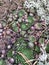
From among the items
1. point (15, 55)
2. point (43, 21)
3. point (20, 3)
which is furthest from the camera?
point (20, 3)

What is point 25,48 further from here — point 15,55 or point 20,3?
point 20,3

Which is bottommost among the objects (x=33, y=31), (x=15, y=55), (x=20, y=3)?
(x=15, y=55)

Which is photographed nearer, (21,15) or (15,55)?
(15,55)

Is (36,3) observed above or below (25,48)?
above

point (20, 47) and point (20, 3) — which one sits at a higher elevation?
point (20, 3)

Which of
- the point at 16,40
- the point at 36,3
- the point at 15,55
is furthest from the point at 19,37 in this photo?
the point at 36,3

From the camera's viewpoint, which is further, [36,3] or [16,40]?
[36,3]

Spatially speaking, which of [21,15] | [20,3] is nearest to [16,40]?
[21,15]

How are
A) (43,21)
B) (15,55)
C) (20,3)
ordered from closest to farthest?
(15,55), (43,21), (20,3)

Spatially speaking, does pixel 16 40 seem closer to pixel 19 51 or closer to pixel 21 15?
pixel 19 51
